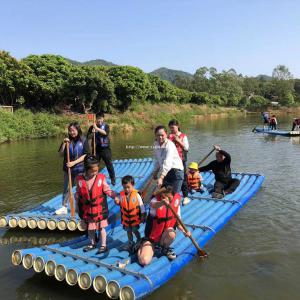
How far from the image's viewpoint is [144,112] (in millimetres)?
38000

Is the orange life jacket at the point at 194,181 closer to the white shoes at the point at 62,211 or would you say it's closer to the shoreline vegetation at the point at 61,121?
the white shoes at the point at 62,211

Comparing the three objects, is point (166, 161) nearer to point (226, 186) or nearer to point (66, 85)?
point (226, 186)

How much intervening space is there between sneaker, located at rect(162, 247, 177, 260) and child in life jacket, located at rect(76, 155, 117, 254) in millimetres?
880

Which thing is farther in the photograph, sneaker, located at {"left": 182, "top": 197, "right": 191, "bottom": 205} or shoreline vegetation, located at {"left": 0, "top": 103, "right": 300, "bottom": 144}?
shoreline vegetation, located at {"left": 0, "top": 103, "right": 300, "bottom": 144}

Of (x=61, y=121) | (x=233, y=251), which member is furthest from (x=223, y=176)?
(x=61, y=121)

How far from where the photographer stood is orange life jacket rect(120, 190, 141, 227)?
5445mm

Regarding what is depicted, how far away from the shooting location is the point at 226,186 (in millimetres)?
8938

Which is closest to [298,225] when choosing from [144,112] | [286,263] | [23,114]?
[286,263]

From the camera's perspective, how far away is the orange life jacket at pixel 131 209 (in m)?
5.45

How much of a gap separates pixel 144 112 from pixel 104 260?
33.2 metres

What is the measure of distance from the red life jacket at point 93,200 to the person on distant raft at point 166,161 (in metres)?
1.00

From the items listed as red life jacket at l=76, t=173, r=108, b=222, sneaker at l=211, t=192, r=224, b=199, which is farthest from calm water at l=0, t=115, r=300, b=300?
red life jacket at l=76, t=173, r=108, b=222

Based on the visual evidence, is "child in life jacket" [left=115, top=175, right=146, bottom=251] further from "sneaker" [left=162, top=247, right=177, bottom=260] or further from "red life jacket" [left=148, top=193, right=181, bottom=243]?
"sneaker" [left=162, top=247, right=177, bottom=260]

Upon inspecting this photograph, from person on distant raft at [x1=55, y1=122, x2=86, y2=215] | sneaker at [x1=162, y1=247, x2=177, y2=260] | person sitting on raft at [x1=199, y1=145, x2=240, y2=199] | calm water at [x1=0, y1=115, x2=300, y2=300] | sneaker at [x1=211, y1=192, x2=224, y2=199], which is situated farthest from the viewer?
person sitting on raft at [x1=199, y1=145, x2=240, y2=199]
